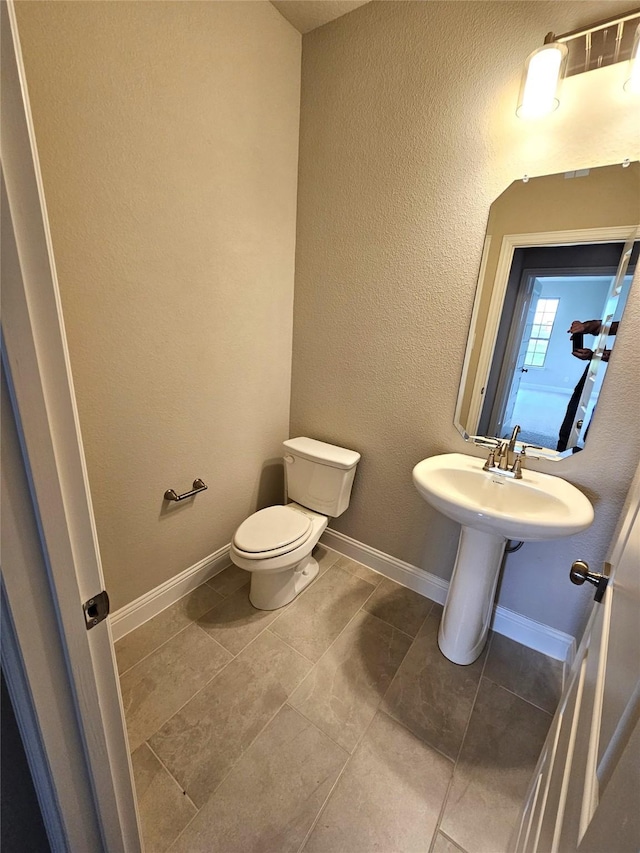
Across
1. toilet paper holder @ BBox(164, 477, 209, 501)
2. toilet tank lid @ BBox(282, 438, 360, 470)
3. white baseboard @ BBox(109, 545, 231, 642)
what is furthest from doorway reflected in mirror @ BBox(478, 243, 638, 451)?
white baseboard @ BBox(109, 545, 231, 642)

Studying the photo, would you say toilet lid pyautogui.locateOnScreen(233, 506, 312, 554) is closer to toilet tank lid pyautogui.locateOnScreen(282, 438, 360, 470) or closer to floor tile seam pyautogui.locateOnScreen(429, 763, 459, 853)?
toilet tank lid pyautogui.locateOnScreen(282, 438, 360, 470)

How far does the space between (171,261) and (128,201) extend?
0.22 m

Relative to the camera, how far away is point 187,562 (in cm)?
173

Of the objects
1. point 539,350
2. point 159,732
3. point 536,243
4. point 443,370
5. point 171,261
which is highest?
point 536,243

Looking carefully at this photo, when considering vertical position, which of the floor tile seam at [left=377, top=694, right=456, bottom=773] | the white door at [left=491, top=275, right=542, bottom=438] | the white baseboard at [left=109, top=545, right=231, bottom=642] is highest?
the white door at [left=491, top=275, right=542, bottom=438]

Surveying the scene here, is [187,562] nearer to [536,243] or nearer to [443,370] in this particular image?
[443,370]

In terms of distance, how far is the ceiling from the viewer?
1423 mm

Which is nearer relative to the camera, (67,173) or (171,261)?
(67,173)

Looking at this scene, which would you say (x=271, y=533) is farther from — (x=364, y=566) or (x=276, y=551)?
(x=364, y=566)

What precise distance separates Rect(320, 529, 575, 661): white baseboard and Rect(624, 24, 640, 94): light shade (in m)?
1.95

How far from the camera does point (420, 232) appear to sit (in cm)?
147

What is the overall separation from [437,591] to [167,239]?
78.9 inches

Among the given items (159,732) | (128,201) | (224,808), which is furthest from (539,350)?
(159,732)

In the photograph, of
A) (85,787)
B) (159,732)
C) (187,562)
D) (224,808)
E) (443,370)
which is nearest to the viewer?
(85,787)
